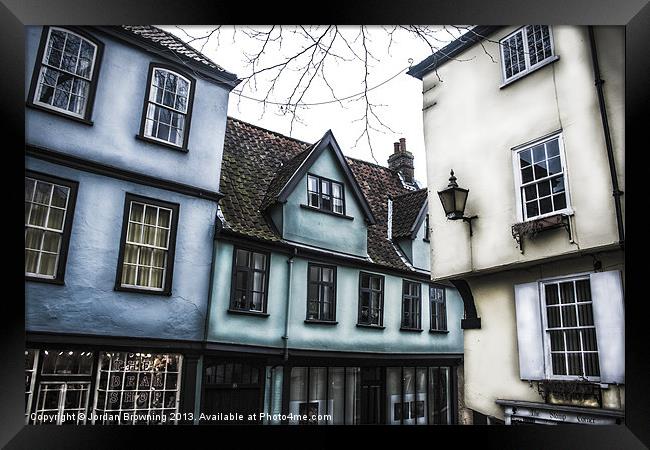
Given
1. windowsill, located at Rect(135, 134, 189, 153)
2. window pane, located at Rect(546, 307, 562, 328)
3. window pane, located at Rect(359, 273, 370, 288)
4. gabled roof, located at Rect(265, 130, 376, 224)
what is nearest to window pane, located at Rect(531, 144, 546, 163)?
window pane, located at Rect(546, 307, 562, 328)

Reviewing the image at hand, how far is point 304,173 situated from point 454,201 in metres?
1.72

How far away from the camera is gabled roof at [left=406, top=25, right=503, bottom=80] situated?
Answer: 15.0 feet

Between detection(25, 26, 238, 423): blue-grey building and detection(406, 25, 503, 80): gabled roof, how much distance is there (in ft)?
6.76

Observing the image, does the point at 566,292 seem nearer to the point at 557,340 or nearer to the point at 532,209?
the point at 557,340

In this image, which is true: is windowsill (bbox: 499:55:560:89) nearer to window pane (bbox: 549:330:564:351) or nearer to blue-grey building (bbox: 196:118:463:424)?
blue-grey building (bbox: 196:118:463:424)

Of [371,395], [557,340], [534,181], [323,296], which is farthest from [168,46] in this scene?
[557,340]

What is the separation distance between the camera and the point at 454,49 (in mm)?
4848

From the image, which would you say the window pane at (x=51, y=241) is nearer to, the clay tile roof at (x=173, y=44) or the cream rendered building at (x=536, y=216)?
the clay tile roof at (x=173, y=44)

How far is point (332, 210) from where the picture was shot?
552 cm

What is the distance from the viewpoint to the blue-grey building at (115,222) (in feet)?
12.5

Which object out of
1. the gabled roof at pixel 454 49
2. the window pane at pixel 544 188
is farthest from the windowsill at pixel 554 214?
the gabled roof at pixel 454 49

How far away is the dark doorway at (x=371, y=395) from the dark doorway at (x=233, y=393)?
1157mm
